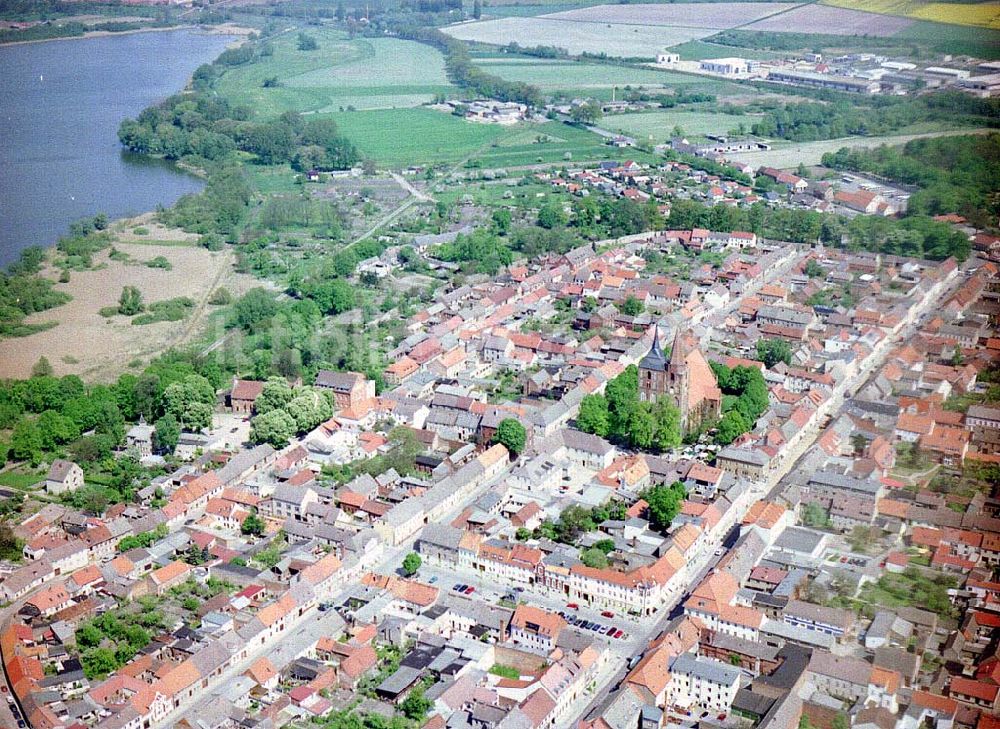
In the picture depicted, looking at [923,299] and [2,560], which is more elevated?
[923,299]

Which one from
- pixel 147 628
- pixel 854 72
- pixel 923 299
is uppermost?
pixel 854 72

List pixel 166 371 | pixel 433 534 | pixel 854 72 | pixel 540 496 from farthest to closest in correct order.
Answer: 1. pixel 854 72
2. pixel 166 371
3. pixel 540 496
4. pixel 433 534

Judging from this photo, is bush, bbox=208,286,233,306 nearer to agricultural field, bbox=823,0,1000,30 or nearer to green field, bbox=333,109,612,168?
green field, bbox=333,109,612,168

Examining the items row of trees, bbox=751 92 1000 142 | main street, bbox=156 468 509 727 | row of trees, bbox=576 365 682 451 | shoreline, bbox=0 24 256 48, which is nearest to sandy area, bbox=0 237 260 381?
row of trees, bbox=576 365 682 451

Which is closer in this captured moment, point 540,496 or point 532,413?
point 540,496

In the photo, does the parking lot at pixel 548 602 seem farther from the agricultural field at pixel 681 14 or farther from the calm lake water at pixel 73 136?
the agricultural field at pixel 681 14

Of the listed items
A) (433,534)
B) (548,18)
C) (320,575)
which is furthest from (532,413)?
(548,18)

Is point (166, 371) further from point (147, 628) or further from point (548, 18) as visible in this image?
point (548, 18)

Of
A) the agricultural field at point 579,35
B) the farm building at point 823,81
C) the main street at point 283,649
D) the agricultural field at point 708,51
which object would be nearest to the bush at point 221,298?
the main street at point 283,649
